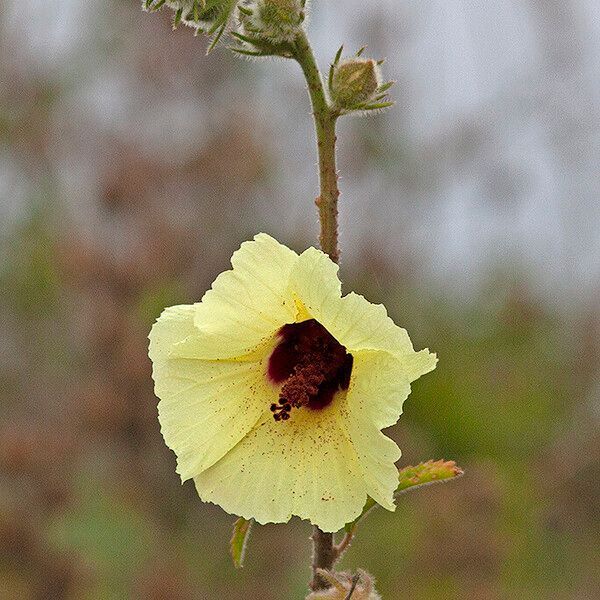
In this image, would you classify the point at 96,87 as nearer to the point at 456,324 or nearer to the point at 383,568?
the point at 456,324

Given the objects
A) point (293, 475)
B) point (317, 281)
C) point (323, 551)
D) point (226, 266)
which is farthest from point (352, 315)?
point (226, 266)

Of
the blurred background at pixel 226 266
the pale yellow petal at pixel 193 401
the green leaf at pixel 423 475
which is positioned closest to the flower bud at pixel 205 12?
the pale yellow petal at pixel 193 401

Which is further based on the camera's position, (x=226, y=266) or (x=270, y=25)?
(x=226, y=266)

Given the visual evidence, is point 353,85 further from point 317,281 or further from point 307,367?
point 307,367

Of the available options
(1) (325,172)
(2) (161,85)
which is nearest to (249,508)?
(1) (325,172)

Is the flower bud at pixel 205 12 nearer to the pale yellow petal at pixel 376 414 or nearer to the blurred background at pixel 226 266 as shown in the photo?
the pale yellow petal at pixel 376 414

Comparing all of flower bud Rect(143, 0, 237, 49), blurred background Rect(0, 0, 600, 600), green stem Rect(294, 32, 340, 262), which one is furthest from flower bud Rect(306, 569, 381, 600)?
blurred background Rect(0, 0, 600, 600)
